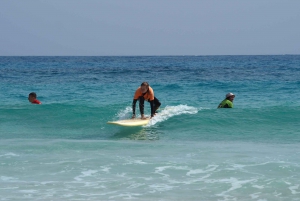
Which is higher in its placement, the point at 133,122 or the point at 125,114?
the point at 133,122

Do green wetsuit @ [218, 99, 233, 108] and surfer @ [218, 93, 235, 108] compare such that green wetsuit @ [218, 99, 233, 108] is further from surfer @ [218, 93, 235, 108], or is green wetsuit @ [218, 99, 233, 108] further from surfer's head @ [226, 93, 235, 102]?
surfer's head @ [226, 93, 235, 102]

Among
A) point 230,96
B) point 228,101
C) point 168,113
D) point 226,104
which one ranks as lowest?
point 168,113

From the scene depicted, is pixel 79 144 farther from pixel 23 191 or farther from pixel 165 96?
pixel 165 96

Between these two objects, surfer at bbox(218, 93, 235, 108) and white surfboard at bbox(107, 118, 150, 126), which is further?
surfer at bbox(218, 93, 235, 108)

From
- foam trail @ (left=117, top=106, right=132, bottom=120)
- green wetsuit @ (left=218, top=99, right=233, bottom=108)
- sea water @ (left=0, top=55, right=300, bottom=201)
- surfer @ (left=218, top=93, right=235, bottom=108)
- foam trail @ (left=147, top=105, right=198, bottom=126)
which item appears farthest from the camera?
foam trail @ (left=117, top=106, right=132, bottom=120)

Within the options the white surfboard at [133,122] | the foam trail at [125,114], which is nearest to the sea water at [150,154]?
the foam trail at [125,114]

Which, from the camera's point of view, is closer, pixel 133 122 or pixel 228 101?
pixel 133 122

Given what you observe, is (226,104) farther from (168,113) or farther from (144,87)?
(144,87)

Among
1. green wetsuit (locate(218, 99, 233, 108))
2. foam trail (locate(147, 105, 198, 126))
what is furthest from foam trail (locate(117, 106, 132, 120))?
green wetsuit (locate(218, 99, 233, 108))

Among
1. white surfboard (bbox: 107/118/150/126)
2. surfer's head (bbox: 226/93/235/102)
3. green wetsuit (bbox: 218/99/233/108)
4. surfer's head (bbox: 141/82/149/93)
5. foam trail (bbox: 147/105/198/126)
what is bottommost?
foam trail (bbox: 147/105/198/126)

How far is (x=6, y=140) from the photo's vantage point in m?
12.1

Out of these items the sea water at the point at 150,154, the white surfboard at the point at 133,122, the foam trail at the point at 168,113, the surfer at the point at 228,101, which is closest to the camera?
the sea water at the point at 150,154

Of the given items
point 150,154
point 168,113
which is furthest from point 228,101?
point 150,154

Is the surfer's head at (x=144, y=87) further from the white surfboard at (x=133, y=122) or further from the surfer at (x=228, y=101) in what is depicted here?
the surfer at (x=228, y=101)
